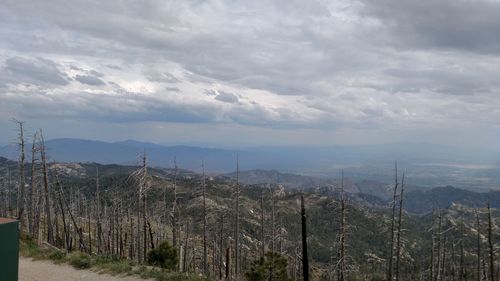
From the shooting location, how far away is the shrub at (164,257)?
100 ft

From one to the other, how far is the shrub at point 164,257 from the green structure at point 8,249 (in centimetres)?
1549

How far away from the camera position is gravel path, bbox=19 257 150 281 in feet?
75.5

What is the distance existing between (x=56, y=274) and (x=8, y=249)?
9700mm

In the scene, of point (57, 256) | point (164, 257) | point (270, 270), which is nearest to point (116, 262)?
point (57, 256)

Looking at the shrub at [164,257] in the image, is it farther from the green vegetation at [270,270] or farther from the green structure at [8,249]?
the green structure at [8,249]

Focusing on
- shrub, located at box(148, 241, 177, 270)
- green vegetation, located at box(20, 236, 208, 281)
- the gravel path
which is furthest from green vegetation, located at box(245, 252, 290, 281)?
shrub, located at box(148, 241, 177, 270)

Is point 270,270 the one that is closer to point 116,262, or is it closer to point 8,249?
point 116,262

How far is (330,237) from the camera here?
166m

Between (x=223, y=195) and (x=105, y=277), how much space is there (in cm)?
16897

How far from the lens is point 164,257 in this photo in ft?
102

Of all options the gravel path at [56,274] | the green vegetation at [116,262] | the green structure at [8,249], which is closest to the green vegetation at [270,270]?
the green vegetation at [116,262]

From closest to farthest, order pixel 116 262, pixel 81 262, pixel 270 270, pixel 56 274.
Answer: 1. pixel 270 270
2. pixel 56 274
3. pixel 116 262
4. pixel 81 262

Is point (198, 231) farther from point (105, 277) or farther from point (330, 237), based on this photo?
point (105, 277)

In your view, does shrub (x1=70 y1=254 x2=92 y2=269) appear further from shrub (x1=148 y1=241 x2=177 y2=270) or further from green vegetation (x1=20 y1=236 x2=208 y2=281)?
shrub (x1=148 y1=241 x2=177 y2=270)
